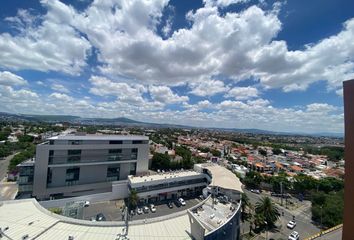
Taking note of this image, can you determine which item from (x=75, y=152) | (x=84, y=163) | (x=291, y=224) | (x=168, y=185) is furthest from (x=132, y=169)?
(x=291, y=224)

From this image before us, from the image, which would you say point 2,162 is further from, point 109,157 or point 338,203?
point 338,203

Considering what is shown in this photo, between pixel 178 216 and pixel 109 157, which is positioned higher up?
pixel 109 157

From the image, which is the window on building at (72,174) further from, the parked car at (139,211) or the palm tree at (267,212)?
the palm tree at (267,212)

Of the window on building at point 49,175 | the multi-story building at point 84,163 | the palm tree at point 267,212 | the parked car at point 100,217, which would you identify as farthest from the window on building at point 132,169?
the palm tree at point 267,212

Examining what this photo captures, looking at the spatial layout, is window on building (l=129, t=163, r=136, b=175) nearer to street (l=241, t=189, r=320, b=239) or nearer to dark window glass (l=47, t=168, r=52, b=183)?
dark window glass (l=47, t=168, r=52, b=183)

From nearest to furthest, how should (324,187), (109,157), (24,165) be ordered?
(24,165) → (109,157) → (324,187)

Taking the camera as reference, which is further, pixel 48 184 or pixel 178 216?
pixel 48 184

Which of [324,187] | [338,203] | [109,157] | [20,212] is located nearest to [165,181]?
[109,157]
